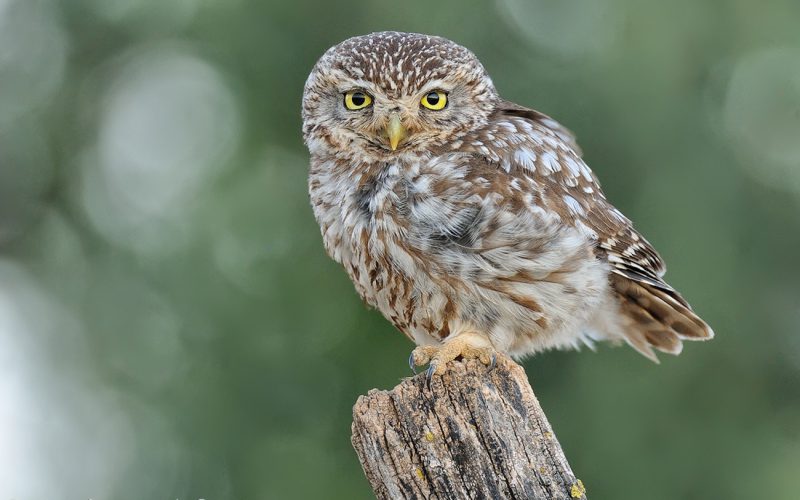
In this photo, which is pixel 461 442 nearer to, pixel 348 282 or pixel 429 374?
pixel 429 374

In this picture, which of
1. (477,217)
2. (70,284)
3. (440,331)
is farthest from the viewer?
(70,284)

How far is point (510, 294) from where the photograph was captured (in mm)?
3391

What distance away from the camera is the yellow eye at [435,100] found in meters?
3.62

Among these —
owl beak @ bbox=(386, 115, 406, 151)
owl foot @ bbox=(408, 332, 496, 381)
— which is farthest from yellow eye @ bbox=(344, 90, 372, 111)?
owl foot @ bbox=(408, 332, 496, 381)

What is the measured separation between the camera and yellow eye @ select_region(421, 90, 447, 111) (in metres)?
3.62

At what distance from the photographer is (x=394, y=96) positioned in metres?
3.56

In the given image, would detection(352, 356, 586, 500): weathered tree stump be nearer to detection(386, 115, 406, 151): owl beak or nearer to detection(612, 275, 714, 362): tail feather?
detection(386, 115, 406, 151): owl beak

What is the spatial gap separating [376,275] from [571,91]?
2.42 meters

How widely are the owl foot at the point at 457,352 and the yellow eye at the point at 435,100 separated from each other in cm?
85

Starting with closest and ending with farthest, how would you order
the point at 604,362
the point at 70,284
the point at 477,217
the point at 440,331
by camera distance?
the point at 477,217 < the point at 440,331 < the point at 604,362 < the point at 70,284

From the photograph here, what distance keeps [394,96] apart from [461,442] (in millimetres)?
1458

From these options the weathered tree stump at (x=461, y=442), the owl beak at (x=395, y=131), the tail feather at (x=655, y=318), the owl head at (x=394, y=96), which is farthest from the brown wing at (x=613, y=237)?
the weathered tree stump at (x=461, y=442)

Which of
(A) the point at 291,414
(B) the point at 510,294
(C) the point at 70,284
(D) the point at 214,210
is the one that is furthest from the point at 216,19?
(B) the point at 510,294

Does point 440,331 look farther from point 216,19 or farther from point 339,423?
point 216,19
